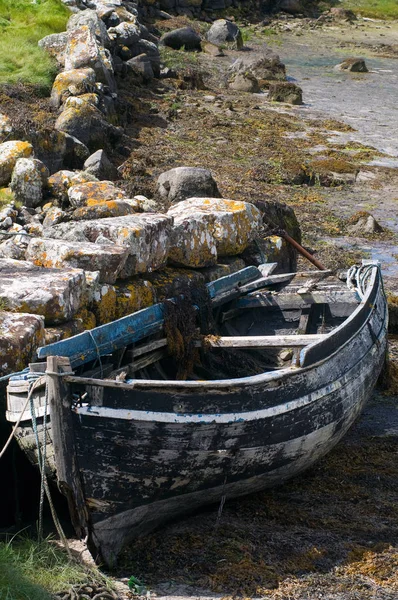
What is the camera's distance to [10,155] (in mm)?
A: 11523

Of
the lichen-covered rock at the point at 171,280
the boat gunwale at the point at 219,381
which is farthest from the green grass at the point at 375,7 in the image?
the boat gunwale at the point at 219,381

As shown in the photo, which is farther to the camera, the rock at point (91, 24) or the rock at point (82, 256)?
the rock at point (91, 24)

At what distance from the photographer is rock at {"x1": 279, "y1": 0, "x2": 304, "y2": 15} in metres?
40.8

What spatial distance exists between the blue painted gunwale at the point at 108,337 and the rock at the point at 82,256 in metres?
0.56

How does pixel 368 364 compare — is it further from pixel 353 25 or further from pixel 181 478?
pixel 353 25

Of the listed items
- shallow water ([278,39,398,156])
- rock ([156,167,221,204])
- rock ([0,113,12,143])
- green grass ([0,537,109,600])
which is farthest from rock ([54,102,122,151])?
green grass ([0,537,109,600])

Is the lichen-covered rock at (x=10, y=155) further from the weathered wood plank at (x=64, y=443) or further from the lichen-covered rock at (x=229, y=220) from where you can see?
the weathered wood plank at (x=64, y=443)

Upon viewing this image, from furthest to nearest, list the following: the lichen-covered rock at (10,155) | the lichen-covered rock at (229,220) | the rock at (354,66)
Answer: the rock at (354,66) < the lichen-covered rock at (10,155) < the lichen-covered rock at (229,220)

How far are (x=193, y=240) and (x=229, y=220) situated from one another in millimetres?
691

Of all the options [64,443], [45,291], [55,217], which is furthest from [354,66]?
[64,443]

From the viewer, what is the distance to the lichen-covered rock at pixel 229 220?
9.65m

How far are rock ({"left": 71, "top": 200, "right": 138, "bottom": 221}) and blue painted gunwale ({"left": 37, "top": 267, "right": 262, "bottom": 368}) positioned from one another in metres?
2.11

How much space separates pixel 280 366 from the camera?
8789 mm

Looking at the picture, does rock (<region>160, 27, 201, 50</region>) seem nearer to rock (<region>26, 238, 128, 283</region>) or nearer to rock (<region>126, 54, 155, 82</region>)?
rock (<region>126, 54, 155, 82</region>)
